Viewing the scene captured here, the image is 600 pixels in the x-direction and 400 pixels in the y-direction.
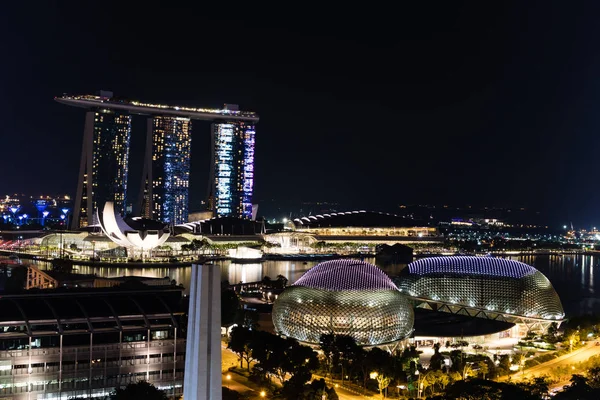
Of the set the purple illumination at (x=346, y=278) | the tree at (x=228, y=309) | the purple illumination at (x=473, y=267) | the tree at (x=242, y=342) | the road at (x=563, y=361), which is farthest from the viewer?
the purple illumination at (x=473, y=267)

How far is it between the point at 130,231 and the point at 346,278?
1918 inches

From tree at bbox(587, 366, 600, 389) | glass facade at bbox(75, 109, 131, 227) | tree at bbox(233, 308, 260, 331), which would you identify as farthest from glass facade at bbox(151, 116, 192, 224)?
tree at bbox(587, 366, 600, 389)

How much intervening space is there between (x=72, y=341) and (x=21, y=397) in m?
2.44

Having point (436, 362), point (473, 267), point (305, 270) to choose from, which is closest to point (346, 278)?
point (436, 362)

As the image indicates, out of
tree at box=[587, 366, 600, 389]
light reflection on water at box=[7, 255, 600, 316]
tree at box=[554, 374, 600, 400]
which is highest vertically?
light reflection on water at box=[7, 255, 600, 316]

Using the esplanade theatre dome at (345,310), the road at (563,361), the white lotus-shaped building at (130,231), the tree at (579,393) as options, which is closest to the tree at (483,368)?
the road at (563,361)

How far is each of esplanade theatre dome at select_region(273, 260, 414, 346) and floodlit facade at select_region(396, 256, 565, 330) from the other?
372 inches

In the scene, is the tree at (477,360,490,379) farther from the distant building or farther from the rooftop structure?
the rooftop structure

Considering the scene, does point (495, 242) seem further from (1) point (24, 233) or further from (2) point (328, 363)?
(2) point (328, 363)

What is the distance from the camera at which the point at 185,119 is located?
366ft

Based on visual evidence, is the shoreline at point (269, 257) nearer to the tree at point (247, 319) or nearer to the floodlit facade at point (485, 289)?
the tree at point (247, 319)

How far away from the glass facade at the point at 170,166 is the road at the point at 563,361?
277 ft

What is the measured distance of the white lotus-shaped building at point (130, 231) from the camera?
76812mm

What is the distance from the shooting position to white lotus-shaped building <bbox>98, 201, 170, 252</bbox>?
7681cm
